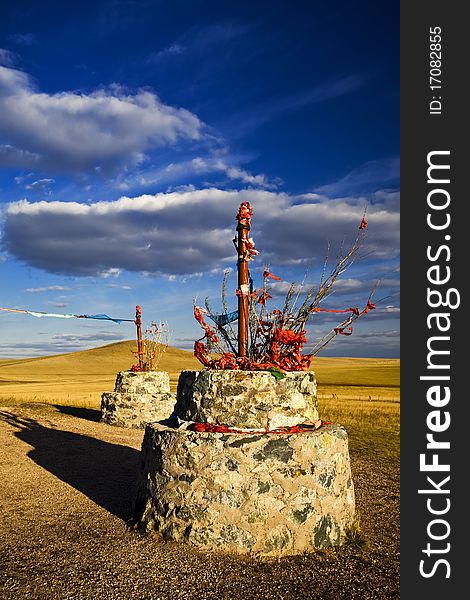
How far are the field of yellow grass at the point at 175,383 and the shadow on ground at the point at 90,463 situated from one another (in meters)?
6.29

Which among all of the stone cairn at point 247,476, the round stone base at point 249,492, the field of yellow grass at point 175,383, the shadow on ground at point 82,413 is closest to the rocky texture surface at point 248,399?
the stone cairn at point 247,476

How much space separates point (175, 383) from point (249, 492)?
49421mm

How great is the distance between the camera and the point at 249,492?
595 cm

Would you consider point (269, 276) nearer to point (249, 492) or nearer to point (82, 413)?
point (249, 492)

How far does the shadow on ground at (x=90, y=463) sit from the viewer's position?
8219mm

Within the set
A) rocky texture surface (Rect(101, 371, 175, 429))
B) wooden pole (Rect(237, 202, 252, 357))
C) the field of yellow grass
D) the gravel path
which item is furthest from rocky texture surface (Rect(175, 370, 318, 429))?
rocky texture surface (Rect(101, 371, 175, 429))

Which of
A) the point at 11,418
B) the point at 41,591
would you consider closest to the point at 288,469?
the point at 41,591

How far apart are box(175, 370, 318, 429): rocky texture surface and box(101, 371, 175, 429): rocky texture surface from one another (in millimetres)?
9631

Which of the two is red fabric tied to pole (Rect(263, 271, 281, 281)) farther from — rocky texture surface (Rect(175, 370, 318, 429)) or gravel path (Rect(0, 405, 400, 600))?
gravel path (Rect(0, 405, 400, 600))

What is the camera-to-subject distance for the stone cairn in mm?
5957

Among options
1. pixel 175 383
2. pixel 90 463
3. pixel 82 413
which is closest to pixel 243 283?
pixel 90 463

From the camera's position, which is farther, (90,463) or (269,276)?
(90,463)

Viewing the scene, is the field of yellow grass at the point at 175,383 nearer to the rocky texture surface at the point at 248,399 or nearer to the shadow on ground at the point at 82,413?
the shadow on ground at the point at 82,413

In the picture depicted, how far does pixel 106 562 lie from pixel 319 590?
244 centimetres
